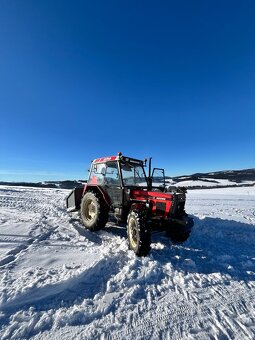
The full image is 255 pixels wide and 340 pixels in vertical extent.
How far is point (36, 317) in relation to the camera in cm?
265

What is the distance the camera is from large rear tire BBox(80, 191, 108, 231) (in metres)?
6.73

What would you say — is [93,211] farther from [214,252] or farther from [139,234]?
[214,252]

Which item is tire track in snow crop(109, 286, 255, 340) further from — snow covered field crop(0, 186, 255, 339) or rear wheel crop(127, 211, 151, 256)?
rear wheel crop(127, 211, 151, 256)

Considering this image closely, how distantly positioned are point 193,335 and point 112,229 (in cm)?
Result: 502

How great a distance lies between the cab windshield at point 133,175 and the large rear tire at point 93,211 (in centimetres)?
107

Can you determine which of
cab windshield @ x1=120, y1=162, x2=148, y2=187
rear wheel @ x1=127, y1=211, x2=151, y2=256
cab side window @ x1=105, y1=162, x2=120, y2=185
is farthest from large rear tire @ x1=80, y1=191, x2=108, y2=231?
rear wheel @ x1=127, y1=211, x2=151, y2=256

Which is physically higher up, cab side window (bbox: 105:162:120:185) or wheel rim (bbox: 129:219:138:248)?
cab side window (bbox: 105:162:120:185)

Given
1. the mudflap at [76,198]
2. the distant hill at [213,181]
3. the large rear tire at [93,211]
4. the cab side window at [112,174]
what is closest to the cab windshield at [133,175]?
the cab side window at [112,174]

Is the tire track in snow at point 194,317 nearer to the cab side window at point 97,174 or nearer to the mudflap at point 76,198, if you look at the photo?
the cab side window at point 97,174

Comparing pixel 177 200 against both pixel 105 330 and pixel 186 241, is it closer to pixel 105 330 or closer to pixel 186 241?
pixel 186 241

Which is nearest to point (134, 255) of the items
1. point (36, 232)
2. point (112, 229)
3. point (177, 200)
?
point (177, 200)

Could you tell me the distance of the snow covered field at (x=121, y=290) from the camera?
2.55 meters

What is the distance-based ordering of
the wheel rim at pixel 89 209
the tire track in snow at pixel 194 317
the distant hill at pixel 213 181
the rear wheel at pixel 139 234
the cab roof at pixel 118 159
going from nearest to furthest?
the tire track in snow at pixel 194 317, the rear wheel at pixel 139 234, the cab roof at pixel 118 159, the wheel rim at pixel 89 209, the distant hill at pixel 213 181

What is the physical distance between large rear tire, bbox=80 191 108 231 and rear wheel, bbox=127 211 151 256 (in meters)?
1.51
